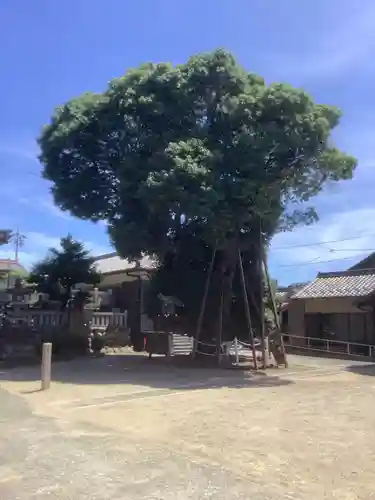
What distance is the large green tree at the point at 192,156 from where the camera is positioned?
16.5 meters

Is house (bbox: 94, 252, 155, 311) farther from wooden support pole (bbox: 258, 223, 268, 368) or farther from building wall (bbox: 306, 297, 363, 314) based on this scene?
building wall (bbox: 306, 297, 363, 314)

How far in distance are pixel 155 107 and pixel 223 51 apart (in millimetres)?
2725

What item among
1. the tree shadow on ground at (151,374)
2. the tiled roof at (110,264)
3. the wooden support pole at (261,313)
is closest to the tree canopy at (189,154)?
the wooden support pole at (261,313)

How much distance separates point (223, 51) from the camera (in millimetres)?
17953

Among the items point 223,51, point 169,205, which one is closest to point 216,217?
point 169,205

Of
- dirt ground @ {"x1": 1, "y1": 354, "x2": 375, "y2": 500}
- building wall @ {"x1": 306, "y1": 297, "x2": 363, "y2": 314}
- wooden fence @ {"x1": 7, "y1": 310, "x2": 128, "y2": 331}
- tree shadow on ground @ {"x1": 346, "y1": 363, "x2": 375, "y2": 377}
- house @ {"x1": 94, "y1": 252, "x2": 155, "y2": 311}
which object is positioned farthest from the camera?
house @ {"x1": 94, "y1": 252, "x2": 155, "y2": 311}

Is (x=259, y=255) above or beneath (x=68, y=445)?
above

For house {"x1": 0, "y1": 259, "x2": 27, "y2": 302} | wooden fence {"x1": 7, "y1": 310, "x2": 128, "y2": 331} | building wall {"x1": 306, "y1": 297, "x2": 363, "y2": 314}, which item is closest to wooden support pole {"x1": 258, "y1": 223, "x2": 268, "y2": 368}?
wooden fence {"x1": 7, "y1": 310, "x2": 128, "y2": 331}

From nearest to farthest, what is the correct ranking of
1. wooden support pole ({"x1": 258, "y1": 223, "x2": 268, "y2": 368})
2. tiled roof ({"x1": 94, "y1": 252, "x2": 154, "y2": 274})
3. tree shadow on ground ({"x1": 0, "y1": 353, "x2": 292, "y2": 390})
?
1. tree shadow on ground ({"x1": 0, "y1": 353, "x2": 292, "y2": 390})
2. wooden support pole ({"x1": 258, "y1": 223, "x2": 268, "y2": 368})
3. tiled roof ({"x1": 94, "y1": 252, "x2": 154, "y2": 274})

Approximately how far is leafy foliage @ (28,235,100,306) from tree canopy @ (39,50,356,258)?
245 inches

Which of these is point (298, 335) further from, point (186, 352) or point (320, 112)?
point (320, 112)

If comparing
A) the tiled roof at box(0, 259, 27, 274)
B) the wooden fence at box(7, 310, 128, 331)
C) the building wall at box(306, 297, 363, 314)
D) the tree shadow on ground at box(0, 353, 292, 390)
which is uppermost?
the tiled roof at box(0, 259, 27, 274)

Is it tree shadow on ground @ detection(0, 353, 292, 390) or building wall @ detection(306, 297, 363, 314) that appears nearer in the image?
tree shadow on ground @ detection(0, 353, 292, 390)

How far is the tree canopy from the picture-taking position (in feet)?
54.0
